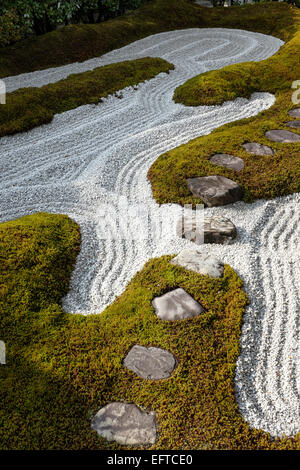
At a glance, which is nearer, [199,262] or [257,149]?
[199,262]

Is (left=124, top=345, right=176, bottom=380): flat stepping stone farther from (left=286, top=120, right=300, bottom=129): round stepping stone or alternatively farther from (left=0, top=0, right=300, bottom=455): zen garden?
(left=286, top=120, right=300, bottom=129): round stepping stone

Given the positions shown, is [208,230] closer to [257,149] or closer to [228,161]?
[228,161]

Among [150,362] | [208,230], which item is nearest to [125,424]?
[150,362]

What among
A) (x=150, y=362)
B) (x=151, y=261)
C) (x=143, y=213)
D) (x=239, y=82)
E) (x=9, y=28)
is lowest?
(x=150, y=362)

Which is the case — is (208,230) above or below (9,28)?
below

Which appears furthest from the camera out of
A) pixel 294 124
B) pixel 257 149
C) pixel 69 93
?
pixel 69 93

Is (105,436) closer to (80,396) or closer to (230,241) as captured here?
(80,396)
